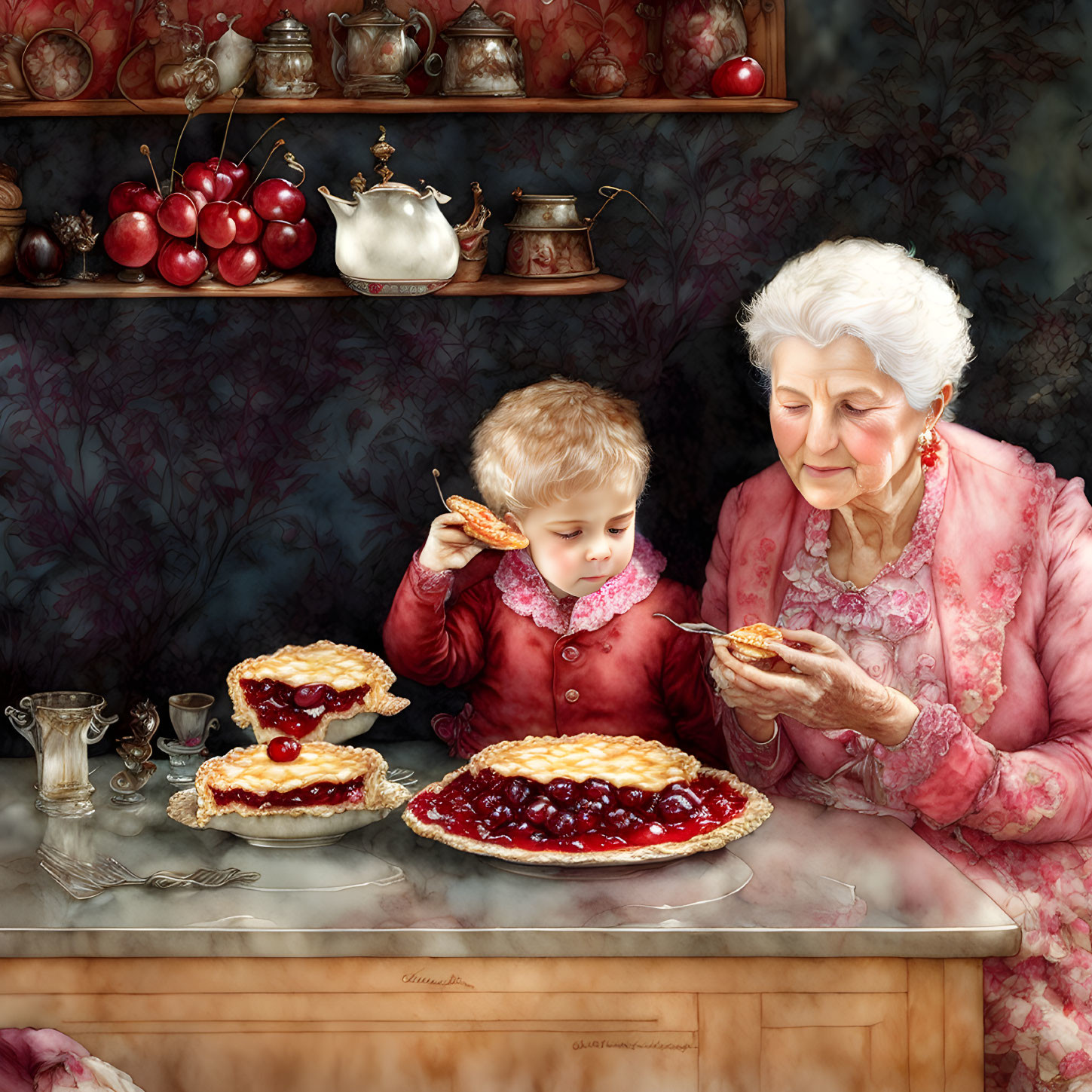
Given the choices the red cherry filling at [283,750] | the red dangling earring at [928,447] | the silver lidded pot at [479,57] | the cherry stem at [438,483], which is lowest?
the red cherry filling at [283,750]

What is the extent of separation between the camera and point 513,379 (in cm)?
253

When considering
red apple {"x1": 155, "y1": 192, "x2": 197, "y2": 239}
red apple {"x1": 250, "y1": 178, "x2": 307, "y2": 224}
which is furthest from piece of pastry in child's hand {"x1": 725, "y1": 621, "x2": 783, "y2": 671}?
red apple {"x1": 155, "y1": 192, "x2": 197, "y2": 239}

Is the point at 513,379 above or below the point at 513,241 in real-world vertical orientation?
below

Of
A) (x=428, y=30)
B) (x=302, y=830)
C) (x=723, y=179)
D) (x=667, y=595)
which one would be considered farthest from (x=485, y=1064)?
(x=428, y=30)

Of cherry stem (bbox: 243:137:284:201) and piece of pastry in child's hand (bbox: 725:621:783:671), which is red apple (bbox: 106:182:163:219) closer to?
cherry stem (bbox: 243:137:284:201)

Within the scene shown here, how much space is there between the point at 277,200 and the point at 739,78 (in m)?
0.93

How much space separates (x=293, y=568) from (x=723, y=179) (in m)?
1.21

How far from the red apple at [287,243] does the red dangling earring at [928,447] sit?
1.26m

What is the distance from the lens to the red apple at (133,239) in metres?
2.37

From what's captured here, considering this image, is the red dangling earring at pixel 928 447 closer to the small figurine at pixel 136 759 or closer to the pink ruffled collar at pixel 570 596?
the pink ruffled collar at pixel 570 596

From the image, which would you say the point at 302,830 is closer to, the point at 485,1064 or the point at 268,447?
the point at 485,1064

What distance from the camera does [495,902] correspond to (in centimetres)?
201

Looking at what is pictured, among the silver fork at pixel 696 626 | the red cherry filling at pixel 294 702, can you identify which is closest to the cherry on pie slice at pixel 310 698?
the red cherry filling at pixel 294 702

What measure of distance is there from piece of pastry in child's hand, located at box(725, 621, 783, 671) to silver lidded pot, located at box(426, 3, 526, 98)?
3.67ft
